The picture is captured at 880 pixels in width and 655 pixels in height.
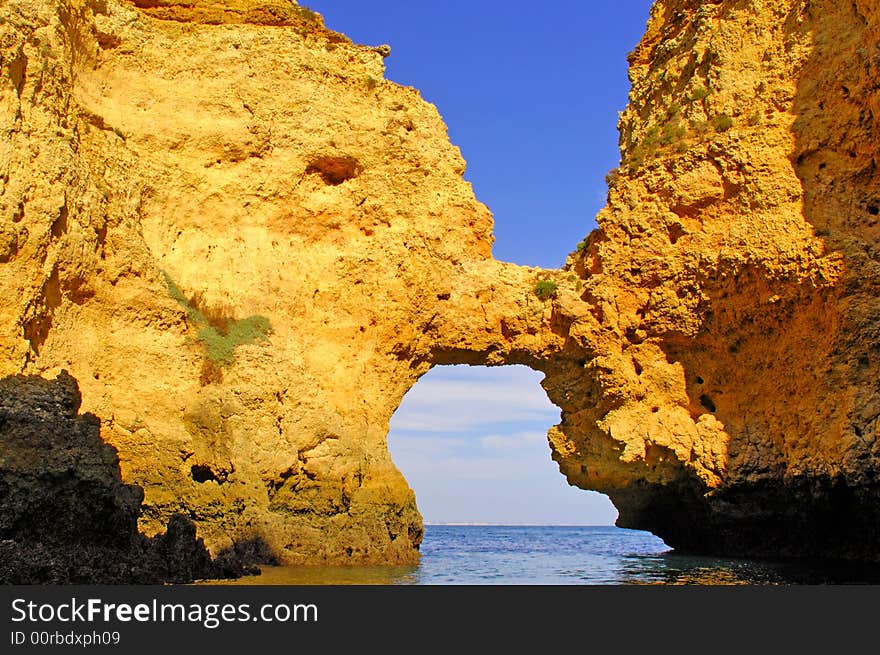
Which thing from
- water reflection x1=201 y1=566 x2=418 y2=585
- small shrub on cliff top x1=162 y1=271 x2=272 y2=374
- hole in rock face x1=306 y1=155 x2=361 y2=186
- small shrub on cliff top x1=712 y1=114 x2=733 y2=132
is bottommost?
water reflection x1=201 y1=566 x2=418 y2=585

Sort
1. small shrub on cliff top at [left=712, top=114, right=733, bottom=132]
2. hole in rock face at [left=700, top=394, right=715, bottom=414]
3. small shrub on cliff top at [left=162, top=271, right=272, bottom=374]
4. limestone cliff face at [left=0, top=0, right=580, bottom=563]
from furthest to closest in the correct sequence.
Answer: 1. hole in rock face at [left=700, top=394, right=715, bottom=414]
2. small shrub on cliff top at [left=712, top=114, right=733, bottom=132]
3. small shrub on cliff top at [left=162, top=271, right=272, bottom=374]
4. limestone cliff face at [left=0, top=0, right=580, bottom=563]

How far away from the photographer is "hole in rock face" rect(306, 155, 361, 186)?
18.5 m

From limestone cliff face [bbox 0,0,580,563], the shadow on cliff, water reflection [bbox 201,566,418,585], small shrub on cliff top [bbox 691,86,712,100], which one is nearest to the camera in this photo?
the shadow on cliff

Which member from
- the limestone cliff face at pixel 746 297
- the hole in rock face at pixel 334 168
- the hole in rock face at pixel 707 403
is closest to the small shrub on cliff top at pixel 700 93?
the limestone cliff face at pixel 746 297

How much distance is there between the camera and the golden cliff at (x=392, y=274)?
1491cm

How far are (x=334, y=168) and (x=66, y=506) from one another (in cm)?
996

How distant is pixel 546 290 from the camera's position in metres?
18.5

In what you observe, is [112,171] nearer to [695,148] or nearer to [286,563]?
[286,563]

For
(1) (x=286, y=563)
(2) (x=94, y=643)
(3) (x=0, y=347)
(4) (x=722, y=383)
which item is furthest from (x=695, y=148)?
(2) (x=94, y=643)

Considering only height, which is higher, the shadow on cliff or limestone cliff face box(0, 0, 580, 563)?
limestone cliff face box(0, 0, 580, 563)

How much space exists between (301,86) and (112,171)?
15.5 ft

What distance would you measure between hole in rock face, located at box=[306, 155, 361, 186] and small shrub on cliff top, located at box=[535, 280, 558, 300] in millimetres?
4726

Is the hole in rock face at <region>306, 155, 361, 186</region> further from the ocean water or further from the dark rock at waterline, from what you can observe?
the dark rock at waterline

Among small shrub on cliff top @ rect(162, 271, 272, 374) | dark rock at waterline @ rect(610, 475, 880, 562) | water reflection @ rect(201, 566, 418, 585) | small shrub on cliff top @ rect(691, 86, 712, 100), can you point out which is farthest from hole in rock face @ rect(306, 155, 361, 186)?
dark rock at waterline @ rect(610, 475, 880, 562)
